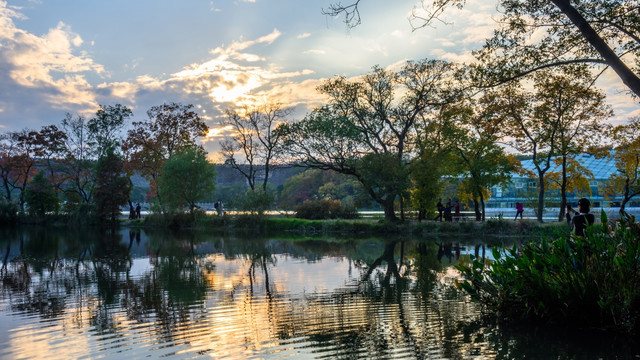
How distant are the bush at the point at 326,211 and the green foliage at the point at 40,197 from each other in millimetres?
25787

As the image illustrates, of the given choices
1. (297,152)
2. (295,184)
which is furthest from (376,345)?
(295,184)

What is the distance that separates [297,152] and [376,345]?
91.3 ft

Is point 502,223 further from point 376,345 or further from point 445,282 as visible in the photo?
point 376,345

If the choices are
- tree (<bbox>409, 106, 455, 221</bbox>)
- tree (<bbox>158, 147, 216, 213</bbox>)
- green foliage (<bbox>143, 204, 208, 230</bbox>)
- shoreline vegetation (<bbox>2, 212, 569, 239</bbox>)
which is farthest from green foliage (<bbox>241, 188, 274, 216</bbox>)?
tree (<bbox>409, 106, 455, 221</bbox>)

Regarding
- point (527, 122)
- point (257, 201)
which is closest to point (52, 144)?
point (257, 201)

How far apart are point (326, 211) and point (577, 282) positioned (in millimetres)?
31602

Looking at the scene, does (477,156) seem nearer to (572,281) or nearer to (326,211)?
(326,211)

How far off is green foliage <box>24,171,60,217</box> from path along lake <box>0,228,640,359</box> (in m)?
32.8

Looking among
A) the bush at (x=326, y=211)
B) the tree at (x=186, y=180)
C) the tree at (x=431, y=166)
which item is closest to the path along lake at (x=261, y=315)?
the tree at (x=431, y=166)

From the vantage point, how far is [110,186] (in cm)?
4212

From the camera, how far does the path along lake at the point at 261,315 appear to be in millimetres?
6441

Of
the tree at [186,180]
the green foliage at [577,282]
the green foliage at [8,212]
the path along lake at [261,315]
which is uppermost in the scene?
the tree at [186,180]

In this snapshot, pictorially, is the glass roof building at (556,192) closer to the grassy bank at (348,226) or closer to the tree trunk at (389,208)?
the tree trunk at (389,208)

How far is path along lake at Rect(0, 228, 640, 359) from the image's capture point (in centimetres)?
644
